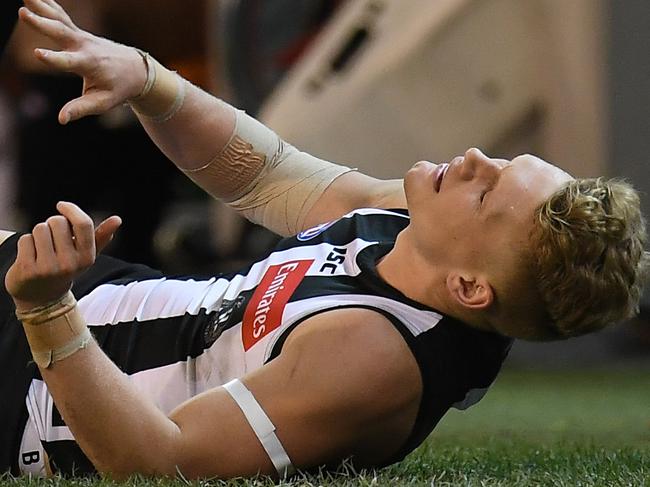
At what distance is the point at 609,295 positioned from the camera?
2.11 m

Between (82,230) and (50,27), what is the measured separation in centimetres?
53

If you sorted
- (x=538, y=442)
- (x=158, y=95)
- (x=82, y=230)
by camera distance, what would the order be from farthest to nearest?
(x=538, y=442) → (x=158, y=95) → (x=82, y=230)

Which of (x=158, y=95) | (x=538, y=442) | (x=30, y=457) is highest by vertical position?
(x=158, y=95)

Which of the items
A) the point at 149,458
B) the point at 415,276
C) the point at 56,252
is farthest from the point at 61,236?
the point at 415,276

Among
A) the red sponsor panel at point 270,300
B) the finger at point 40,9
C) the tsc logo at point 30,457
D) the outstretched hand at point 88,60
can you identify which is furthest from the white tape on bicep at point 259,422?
the finger at point 40,9

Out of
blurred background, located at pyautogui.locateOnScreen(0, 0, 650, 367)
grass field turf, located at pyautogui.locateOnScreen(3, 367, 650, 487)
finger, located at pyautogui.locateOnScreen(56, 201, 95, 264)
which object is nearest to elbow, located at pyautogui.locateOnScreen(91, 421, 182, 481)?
grass field turf, located at pyautogui.locateOnScreen(3, 367, 650, 487)

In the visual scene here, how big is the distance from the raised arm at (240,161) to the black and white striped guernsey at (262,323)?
218 millimetres

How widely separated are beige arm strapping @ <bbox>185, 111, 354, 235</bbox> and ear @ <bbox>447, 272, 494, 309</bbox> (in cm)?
57

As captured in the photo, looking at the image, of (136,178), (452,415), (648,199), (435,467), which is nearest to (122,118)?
(136,178)

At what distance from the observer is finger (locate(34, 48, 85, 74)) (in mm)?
2174

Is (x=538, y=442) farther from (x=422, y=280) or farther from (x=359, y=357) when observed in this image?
(x=359, y=357)

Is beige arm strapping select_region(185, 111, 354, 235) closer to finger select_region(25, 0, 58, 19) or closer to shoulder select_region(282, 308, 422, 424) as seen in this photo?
finger select_region(25, 0, 58, 19)

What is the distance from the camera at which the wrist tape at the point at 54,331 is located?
1941 mm

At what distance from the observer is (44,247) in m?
1.89
